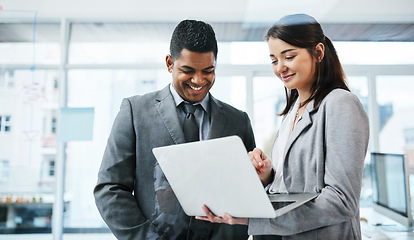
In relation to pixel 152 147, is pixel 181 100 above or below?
above

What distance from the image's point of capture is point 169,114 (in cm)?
84

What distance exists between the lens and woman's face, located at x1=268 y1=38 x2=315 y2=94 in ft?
2.38

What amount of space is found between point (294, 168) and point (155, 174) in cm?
34

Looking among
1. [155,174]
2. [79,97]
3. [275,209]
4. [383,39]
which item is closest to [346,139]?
[275,209]

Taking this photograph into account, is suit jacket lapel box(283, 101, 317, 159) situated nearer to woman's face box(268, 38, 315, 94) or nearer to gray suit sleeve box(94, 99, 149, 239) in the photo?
woman's face box(268, 38, 315, 94)

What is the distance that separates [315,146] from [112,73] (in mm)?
1673

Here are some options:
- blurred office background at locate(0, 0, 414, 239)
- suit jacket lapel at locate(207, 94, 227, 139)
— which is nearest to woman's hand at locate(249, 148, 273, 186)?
suit jacket lapel at locate(207, 94, 227, 139)

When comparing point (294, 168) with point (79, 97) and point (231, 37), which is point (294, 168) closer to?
point (231, 37)

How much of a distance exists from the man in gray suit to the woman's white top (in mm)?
132

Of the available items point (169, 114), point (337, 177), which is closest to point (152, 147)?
point (169, 114)

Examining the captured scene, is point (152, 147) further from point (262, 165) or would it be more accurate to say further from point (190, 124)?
point (262, 165)

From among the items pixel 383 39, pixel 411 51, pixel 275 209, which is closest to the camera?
pixel 275 209

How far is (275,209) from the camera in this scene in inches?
22.8

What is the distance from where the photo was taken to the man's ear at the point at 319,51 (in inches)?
28.9
